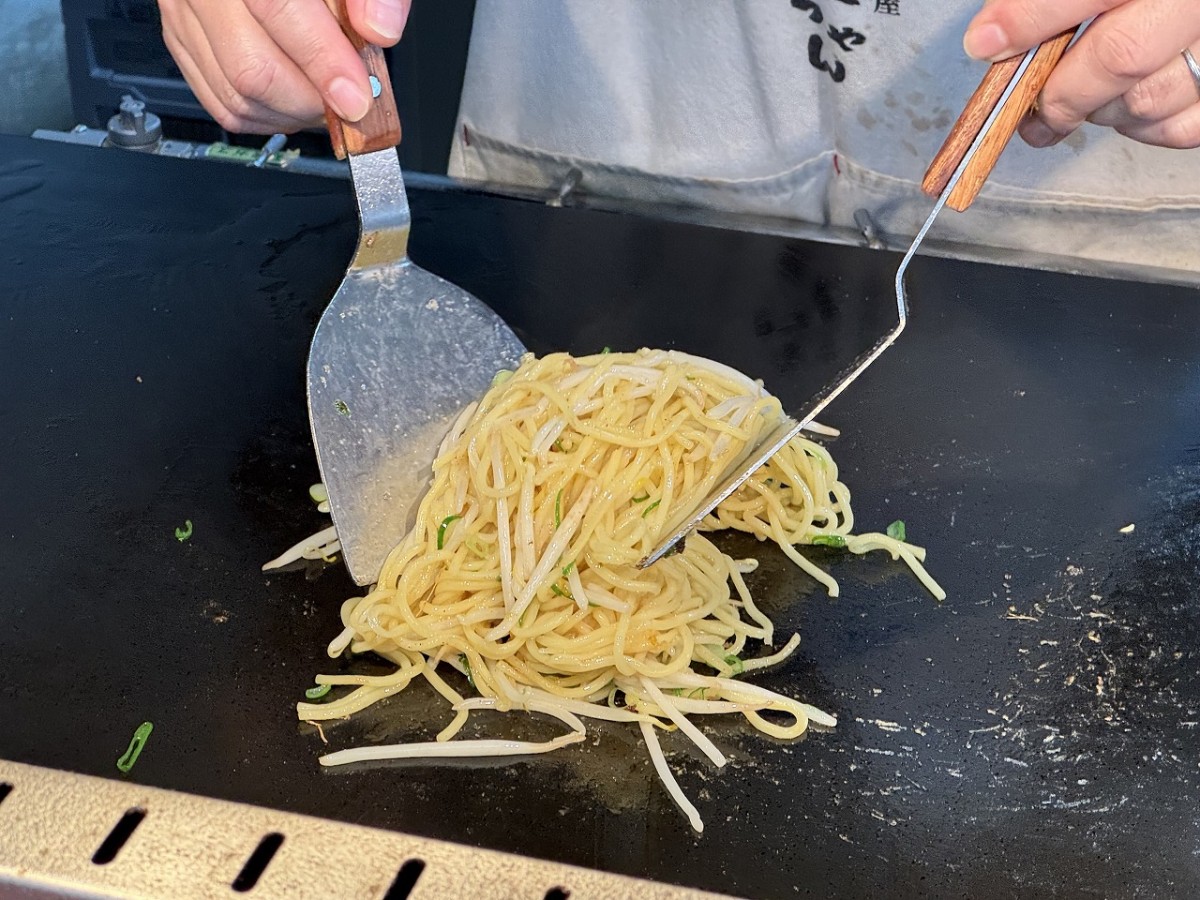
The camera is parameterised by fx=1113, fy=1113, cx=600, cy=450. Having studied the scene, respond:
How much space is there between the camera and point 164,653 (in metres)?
1.64

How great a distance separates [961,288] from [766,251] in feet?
1.45

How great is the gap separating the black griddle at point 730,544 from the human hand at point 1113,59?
0.55 metres

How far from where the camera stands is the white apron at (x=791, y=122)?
2.61 meters

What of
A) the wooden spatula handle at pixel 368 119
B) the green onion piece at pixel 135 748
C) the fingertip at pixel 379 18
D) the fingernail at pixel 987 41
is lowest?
the green onion piece at pixel 135 748

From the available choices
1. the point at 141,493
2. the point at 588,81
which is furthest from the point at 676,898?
the point at 588,81

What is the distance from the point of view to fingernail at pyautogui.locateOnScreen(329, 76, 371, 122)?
1.67 m

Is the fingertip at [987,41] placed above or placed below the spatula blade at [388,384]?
above

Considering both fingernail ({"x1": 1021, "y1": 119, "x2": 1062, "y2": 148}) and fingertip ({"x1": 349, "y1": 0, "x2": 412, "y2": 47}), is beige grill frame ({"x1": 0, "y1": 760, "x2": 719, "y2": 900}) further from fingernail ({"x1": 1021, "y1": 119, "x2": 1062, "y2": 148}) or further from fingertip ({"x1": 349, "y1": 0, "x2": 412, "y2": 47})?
fingernail ({"x1": 1021, "y1": 119, "x2": 1062, "y2": 148})

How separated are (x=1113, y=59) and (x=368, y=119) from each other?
3.66 feet

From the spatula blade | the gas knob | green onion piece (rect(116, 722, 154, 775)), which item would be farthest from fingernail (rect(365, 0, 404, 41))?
the gas knob

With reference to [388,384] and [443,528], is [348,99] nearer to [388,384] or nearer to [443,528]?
[388,384]

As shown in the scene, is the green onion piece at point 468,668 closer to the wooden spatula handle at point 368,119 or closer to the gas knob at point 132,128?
the wooden spatula handle at point 368,119

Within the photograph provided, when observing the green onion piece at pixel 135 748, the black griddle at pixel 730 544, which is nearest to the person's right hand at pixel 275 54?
the black griddle at pixel 730 544

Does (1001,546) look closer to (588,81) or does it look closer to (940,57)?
(940,57)
